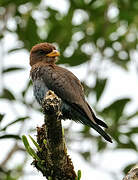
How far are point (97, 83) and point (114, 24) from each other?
1.30 metres

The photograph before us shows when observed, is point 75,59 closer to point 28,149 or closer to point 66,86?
point 66,86

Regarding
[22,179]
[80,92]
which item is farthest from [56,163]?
[22,179]

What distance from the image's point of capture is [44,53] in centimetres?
649

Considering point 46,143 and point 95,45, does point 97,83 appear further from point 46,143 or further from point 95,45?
point 46,143

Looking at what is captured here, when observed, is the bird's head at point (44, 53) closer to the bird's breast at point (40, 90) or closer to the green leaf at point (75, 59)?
the green leaf at point (75, 59)

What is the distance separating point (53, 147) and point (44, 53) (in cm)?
294

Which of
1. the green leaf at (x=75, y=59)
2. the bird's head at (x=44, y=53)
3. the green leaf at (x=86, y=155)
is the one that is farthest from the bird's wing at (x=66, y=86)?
the green leaf at (x=86, y=155)

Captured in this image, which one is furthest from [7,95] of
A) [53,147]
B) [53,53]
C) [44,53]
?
[53,147]

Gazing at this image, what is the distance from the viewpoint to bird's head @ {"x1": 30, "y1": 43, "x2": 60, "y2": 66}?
6414 millimetres

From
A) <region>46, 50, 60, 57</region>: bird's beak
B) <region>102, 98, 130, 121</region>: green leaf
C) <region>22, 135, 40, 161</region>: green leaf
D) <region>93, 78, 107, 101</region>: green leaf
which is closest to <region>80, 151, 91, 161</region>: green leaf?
<region>102, 98, 130, 121</region>: green leaf

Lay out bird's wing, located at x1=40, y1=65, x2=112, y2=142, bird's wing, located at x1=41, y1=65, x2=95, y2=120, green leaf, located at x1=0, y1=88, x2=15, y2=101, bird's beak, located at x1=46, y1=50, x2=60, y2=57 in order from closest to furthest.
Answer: bird's wing, located at x1=40, y1=65, x2=112, y2=142, bird's wing, located at x1=41, y1=65, x2=95, y2=120, bird's beak, located at x1=46, y1=50, x2=60, y2=57, green leaf, located at x1=0, y1=88, x2=15, y2=101

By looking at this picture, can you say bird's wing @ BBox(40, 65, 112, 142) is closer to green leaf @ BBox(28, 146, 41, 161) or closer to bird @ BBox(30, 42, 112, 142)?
bird @ BBox(30, 42, 112, 142)

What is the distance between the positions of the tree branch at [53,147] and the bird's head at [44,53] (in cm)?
246

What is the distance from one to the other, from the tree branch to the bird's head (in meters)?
2.46
